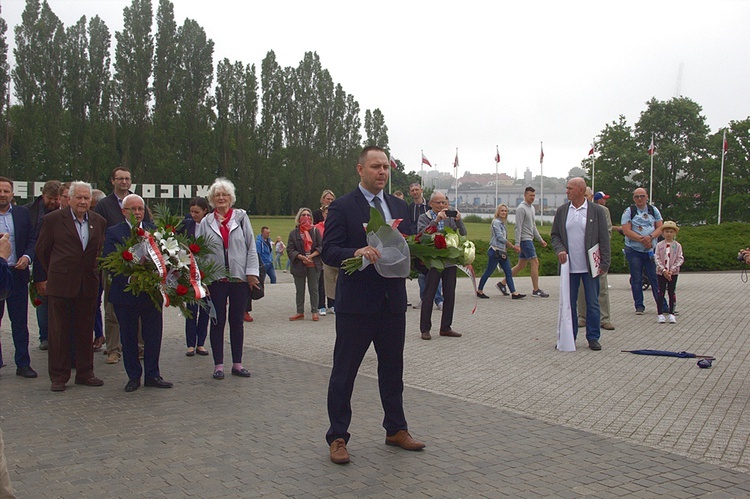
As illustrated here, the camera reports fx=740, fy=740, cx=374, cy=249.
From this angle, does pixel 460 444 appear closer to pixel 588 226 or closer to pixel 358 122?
pixel 588 226

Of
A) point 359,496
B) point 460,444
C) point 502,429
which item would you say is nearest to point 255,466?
point 359,496

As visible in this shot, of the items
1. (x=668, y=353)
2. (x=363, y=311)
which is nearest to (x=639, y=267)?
(x=668, y=353)

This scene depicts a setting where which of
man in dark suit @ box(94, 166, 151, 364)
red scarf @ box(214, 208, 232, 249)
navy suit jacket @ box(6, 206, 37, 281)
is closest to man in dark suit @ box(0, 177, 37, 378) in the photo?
navy suit jacket @ box(6, 206, 37, 281)

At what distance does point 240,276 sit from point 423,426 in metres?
3.07

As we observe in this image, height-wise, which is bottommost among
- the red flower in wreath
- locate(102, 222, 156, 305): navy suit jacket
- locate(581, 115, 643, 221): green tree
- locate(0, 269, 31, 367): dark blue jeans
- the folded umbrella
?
the folded umbrella

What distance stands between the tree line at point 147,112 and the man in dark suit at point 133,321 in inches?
2045

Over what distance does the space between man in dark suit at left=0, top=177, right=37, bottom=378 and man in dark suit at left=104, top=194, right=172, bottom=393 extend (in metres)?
1.29

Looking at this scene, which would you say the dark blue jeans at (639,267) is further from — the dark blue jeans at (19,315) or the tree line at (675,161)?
the tree line at (675,161)

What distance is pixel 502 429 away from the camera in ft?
20.3

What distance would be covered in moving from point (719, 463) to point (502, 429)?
1.66 meters

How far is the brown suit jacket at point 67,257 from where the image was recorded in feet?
25.8

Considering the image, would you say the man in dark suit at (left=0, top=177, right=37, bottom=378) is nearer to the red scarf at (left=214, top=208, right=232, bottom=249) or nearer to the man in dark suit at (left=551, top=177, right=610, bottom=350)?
the red scarf at (left=214, top=208, right=232, bottom=249)

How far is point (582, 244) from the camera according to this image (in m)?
10.2

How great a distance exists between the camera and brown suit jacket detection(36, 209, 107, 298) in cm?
788
